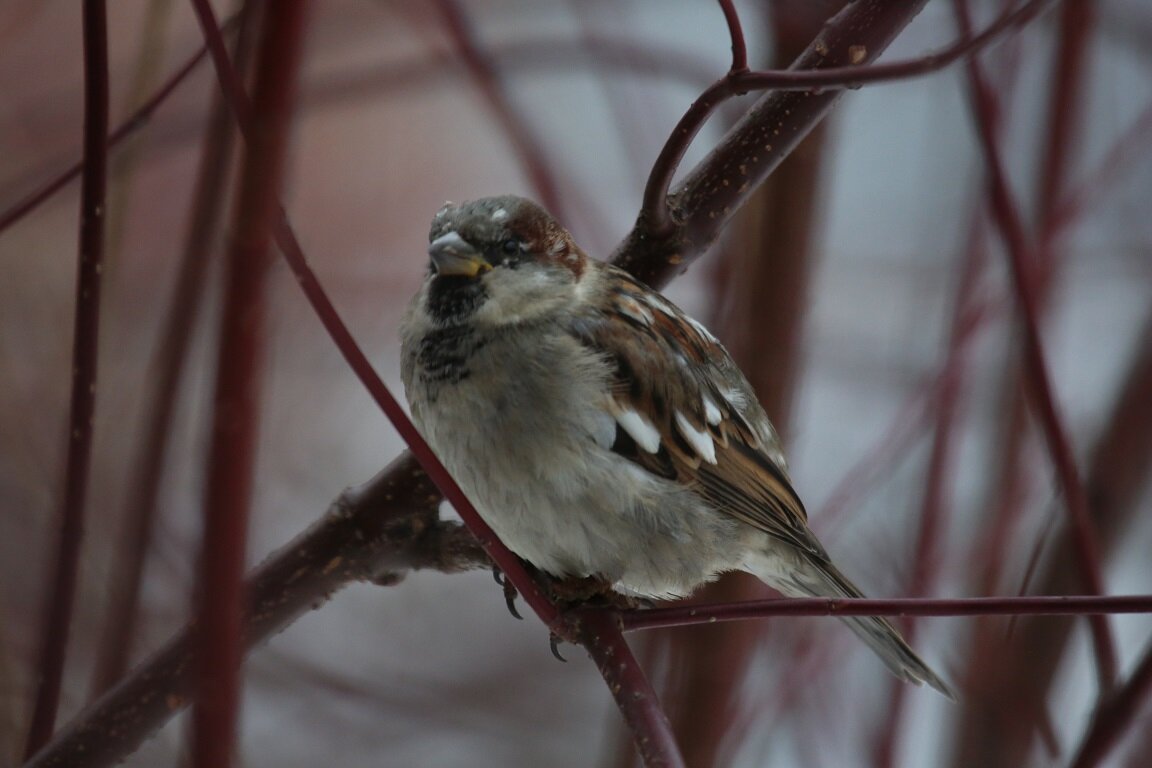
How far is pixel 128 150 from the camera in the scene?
1779 millimetres

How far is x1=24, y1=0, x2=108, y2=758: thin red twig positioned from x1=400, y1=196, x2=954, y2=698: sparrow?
0.71 metres

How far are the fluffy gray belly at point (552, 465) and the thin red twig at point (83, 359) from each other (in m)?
0.71

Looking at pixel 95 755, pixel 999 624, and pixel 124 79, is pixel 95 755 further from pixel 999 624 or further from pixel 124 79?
pixel 124 79

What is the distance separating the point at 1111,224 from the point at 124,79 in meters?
3.45

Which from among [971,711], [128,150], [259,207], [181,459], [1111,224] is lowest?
[259,207]

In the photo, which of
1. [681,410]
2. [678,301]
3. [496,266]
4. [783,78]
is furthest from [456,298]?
[678,301]

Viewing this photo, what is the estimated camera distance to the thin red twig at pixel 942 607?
1062 mm

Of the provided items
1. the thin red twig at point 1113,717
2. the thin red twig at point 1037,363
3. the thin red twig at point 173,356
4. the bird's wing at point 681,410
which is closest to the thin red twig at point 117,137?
the thin red twig at point 173,356

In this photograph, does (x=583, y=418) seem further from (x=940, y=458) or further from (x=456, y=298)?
(x=940, y=458)

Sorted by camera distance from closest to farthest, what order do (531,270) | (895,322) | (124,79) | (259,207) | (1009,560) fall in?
1. (259,207)
2. (531,270)
3. (1009,560)
4. (124,79)
5. (895,322)

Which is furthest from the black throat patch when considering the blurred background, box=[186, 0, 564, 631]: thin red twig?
box=[186, 0, 564, 631]: thin red twig

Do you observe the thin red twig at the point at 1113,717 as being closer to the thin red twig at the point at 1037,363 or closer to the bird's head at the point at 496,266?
the thin red twig at the point at 1037,363

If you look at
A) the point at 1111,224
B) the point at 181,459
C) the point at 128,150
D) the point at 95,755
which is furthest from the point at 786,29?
the point at 1111,224

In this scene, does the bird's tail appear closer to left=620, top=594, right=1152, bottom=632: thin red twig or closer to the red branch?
the red branch
